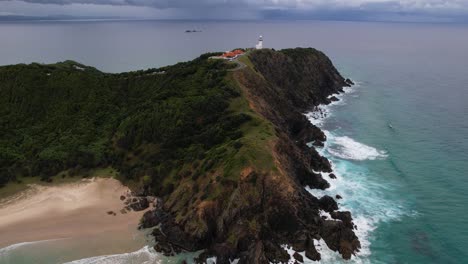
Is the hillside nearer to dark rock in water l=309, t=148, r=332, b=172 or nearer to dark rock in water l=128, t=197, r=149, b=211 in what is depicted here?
dark rock in water l=309, t=148, r=332, b=172

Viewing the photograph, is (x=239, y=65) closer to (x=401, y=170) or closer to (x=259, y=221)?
(x=401, y=170)

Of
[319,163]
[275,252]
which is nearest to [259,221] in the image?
[275,252]

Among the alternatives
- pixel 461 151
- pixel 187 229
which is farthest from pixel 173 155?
pixel 461 151

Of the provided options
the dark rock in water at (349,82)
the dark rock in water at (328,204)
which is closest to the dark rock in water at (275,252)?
the dark rock in water at (328,204)

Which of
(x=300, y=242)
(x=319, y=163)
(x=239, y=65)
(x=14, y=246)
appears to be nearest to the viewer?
(x=14, y=246)

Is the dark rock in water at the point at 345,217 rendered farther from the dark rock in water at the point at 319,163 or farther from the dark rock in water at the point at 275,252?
the dark rock in water at the point at 319,163

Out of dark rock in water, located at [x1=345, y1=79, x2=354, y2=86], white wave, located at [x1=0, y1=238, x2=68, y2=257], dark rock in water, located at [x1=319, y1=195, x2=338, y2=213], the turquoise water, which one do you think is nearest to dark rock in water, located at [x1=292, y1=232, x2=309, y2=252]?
the turquoise water
